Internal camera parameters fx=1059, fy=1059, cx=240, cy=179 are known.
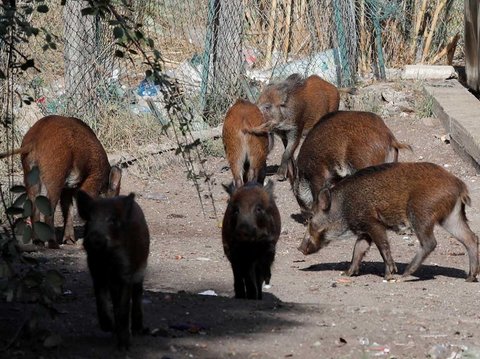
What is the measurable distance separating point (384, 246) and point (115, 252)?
12.7 feet

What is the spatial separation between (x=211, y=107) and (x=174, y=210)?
322cm

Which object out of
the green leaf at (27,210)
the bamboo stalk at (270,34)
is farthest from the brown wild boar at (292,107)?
the green leaf at (27,210)

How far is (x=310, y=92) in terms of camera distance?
13.4m

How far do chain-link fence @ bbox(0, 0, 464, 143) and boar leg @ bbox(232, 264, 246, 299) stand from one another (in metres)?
6.62

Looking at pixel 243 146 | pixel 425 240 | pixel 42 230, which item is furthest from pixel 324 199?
pixel 42 230

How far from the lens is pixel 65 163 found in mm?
9398

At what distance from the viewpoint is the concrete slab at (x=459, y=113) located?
41.0ft

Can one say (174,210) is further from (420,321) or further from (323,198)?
(420,321)

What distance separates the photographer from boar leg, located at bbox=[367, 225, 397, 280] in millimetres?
8727

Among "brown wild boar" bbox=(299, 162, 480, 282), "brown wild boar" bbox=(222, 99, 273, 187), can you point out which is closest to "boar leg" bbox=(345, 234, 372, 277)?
"brown wild boar" bbox=(299, 162, 480, 282)

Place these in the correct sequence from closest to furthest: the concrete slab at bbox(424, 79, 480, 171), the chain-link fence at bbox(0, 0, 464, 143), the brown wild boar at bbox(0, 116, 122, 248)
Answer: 1. the brown wild boar at bbox(0, 116, 122, 248)
2. the concrete slab at bbox(424, 79, 480, 171)
3. the chain-link fence at bbox(0, 0, 464, 143)

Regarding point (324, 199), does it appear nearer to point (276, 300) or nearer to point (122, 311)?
point (276, 300)

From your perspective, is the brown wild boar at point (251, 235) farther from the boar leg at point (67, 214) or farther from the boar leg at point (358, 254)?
the boar leg at point (67, 214)

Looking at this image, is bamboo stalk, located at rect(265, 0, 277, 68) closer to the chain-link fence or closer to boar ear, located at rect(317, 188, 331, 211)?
the chain-link fence
